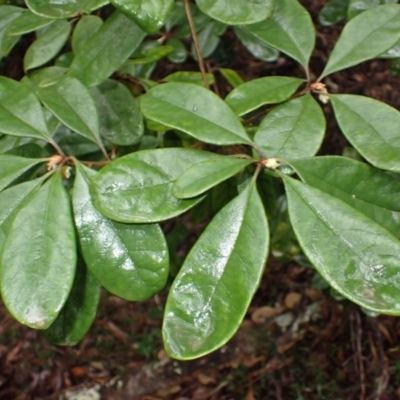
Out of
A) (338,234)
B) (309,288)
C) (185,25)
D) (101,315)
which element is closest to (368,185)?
(338,234)

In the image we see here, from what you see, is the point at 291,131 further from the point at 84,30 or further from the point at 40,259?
the point at 84,30

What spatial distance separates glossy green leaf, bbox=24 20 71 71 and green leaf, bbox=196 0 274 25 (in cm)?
56

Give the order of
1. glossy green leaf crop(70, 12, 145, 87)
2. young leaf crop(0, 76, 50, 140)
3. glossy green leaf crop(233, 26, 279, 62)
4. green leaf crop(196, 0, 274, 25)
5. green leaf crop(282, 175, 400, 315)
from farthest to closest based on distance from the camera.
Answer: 1. glossy green leaf crop(233, 26, 279, 62)
2. glossy green leaf crop(70, 12, 145, 87)
3. young leaf crop(0, 76, 50, 140)
4. green leaf crop(196, 0, 274, 25)
5. green leaf crop(282, 175, 400, 315)

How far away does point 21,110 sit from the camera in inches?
36.6

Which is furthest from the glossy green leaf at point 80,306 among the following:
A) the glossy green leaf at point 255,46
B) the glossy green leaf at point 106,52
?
the glossy green leaf at point 255,46

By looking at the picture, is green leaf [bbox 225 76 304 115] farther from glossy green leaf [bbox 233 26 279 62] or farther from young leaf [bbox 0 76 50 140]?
glossy green leaf [bbox 233 26 279 62]

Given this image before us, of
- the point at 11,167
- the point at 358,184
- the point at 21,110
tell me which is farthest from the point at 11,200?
the point at 358,184

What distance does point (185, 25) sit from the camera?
1708 millimetres

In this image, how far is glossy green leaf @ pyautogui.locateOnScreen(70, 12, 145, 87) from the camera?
3.35 feet

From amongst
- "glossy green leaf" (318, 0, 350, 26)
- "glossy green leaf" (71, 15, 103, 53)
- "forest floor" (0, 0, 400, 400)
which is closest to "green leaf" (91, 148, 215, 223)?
"glossy green leaf" (71, 15, 103, 53)

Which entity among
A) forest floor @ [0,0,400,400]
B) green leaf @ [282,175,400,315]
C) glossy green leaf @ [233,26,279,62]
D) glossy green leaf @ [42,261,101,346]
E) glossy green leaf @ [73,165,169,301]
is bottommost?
forest floor @ [0,0,400,400]

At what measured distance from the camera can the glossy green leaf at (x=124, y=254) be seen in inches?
32.7

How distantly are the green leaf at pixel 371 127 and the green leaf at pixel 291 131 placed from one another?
0.13ft

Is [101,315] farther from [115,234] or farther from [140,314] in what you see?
[115,234]
